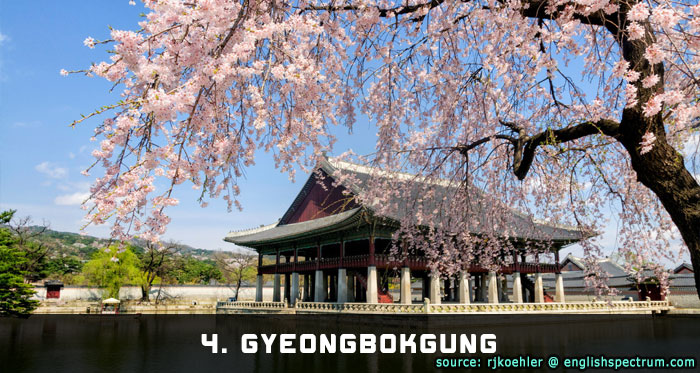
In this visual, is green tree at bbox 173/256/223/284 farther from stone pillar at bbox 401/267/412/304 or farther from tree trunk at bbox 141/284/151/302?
stone pillar at bbox 401/267/412/304

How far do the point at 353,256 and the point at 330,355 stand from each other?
1154 centimetres

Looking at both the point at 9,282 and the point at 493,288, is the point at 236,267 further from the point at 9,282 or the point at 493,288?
the point at 493,288

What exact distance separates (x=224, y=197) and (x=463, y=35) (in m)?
3.67

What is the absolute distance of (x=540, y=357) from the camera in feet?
50.5

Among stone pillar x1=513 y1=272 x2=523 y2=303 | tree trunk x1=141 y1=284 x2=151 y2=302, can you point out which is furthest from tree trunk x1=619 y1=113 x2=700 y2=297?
tree trunk x1=141 y1=284 x2=151 y2=302

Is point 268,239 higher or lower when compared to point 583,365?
higher

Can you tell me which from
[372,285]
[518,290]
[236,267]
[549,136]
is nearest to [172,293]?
[236,267]

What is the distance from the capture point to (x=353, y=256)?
28.3 meters

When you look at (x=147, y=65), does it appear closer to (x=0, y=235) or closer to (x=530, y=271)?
(x=0, y=235)

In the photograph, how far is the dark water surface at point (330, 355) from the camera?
14938 millimetres

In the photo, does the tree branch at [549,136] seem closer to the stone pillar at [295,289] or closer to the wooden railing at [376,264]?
the wooden railing at [376,264]

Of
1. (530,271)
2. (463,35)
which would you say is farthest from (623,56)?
(530,271)

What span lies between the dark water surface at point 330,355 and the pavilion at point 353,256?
2140 millimetres

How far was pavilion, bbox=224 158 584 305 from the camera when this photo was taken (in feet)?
87.0
